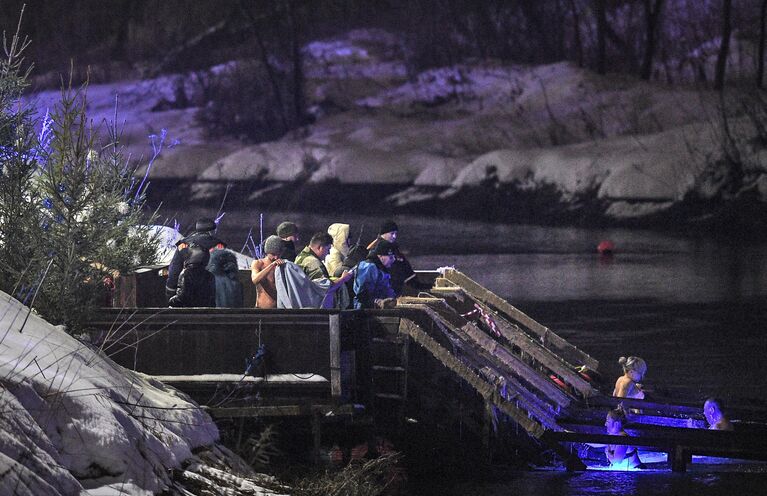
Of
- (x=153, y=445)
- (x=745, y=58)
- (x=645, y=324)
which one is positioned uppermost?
(x=745, y=58)

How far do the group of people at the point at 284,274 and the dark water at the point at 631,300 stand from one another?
2.25 metres

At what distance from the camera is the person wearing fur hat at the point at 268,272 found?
15109mm

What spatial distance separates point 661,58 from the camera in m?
72.6

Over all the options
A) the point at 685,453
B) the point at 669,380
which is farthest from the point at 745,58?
the point at 685,453

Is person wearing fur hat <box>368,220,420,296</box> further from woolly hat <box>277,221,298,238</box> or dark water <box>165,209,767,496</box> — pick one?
dark water <box>165,209,767,496</box>

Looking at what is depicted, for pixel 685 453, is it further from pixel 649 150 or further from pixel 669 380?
pixel 649 150

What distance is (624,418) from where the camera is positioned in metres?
16.2

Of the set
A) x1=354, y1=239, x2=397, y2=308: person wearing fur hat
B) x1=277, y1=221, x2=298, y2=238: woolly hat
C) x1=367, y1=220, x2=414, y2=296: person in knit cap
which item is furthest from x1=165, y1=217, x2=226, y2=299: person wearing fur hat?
x1=367, y1=220, x2=414, y2=296: person in knit cap

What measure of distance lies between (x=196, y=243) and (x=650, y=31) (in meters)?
61.6

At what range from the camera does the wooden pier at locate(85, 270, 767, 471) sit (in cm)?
1462

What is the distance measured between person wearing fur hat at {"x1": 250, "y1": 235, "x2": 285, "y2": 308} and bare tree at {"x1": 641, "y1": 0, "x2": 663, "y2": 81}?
191 feet

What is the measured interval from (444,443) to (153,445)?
6155 mm

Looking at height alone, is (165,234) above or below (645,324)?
above

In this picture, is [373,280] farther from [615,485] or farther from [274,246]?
[615,485]
